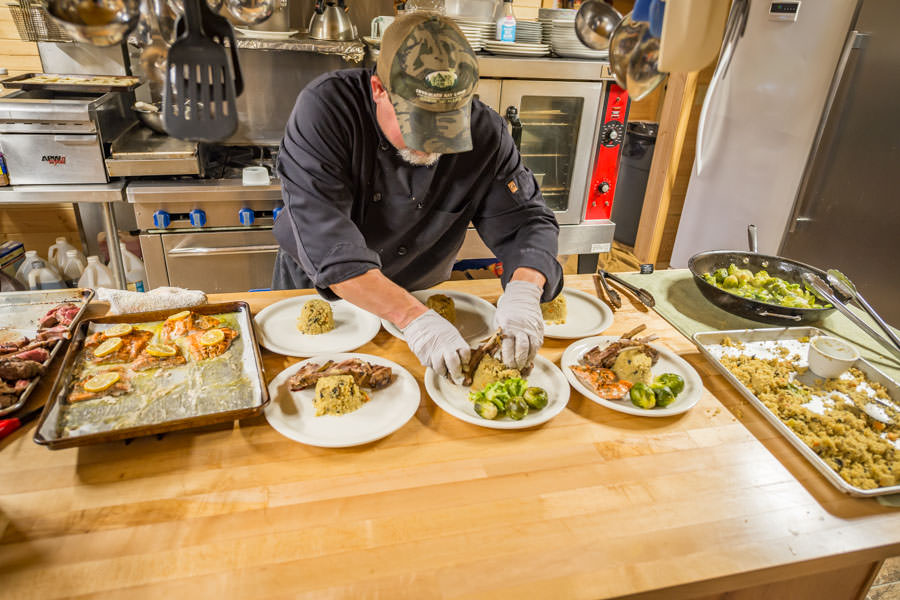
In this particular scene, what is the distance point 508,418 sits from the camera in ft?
4.46

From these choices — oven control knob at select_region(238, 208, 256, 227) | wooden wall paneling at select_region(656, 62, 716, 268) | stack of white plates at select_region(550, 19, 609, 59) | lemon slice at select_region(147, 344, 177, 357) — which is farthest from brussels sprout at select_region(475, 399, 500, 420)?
wooden wall paneling at select_region(656, 62, 716, 268)

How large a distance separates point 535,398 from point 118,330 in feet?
3.88

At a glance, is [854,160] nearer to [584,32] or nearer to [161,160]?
[584,32]

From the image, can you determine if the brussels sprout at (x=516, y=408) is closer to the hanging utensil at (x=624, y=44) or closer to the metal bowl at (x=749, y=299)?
the hanging utensil at (x=624, y=44)

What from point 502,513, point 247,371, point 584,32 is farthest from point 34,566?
point 584,32

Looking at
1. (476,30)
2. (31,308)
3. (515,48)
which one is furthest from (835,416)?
(476,30)

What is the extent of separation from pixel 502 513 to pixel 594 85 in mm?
3060

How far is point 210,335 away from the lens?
60.2 inches

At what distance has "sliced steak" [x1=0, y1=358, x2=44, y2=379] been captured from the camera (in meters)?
1.35

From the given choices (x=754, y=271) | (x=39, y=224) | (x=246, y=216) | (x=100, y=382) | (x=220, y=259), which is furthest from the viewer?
(x=39, y=224)

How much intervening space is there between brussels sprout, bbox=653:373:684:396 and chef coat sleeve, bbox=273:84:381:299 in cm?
88

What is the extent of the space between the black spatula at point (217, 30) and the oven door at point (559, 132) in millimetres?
2525

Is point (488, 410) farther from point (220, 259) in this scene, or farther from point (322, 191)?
point (220, 259)

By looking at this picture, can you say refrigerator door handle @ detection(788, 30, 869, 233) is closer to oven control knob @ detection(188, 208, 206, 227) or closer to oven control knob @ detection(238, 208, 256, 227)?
oven control knob @ detection(238, 208, 256, 227)
